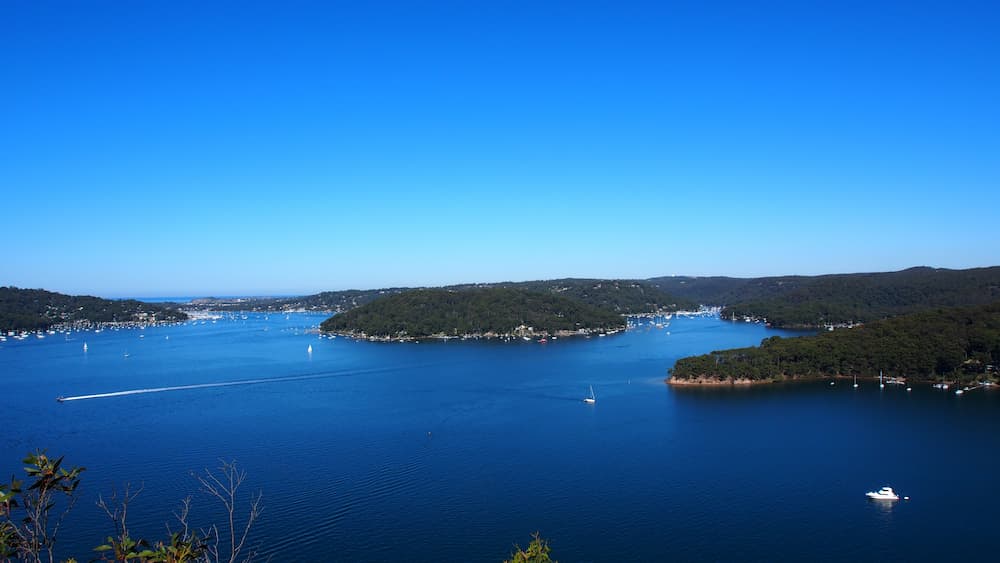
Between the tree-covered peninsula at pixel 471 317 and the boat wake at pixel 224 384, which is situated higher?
the tree-covered peninsula at pixel 471 317

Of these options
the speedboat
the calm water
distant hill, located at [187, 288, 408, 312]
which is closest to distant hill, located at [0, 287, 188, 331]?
distant hill, located at [187, 288, 408, 312]

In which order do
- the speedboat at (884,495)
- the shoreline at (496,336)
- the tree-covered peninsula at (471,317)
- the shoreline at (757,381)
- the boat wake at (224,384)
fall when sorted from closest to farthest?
the speedboat at (884,495) → the boat wake at (224,384) → the shoreline at (757,381) → the shoreline at (496,336) → the tree-covered peninsula at (471,317)

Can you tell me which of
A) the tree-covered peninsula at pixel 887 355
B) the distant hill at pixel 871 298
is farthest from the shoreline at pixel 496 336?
the tree-covered peninsula at pixel 887 355

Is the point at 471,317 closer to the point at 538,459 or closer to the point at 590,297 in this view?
the point at 590,297

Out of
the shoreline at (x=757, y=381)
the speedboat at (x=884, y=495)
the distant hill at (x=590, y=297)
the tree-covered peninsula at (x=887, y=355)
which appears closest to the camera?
the speedboat at (x=884, y=495)

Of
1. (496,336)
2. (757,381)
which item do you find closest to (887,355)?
(757,381)

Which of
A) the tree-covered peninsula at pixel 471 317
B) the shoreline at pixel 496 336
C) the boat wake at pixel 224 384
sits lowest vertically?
the boat wake at pixel 224 384

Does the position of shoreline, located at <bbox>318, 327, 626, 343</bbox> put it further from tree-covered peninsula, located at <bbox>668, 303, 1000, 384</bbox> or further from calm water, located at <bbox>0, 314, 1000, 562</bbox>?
tree-covered peninsula, located at <bbox>668, 303, 1000, 384</bbox>

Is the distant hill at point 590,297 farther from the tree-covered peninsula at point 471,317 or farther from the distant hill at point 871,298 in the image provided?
the tree-covered peninsula at point 471,317
